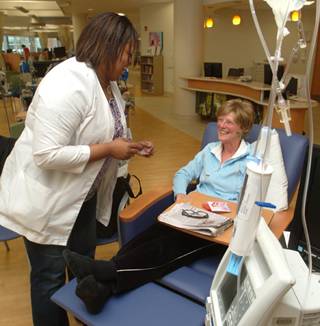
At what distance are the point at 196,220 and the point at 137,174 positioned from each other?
2605 millimetres

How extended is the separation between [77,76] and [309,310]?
0.99 metres

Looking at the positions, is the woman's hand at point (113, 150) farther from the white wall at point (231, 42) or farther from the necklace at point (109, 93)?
the white wall at point (231, 42)

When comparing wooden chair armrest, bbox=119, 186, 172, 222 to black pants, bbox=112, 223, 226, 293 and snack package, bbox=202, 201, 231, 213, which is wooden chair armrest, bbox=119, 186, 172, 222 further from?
snack package, bbox=202, 201, 231, 213

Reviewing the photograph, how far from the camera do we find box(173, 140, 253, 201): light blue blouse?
1925 millimetres

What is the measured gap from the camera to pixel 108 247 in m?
2.58

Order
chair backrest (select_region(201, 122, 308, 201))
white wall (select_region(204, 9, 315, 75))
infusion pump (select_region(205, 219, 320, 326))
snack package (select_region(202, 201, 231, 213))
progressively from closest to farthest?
infusion pump (select_region(205, 219, 320, 326)) < snack package (select_region(202, 201, 231, 213)) < chair backrest (select_region(201, 122, 308, 201)) < white wall (select_region(204, 9, 315, 75))

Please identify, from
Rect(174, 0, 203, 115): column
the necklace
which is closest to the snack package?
the necklace

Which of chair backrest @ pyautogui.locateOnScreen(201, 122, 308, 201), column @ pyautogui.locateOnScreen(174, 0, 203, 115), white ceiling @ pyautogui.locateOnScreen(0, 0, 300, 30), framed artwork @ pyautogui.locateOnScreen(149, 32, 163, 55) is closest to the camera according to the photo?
chair backrest @ pyautogui.locateOnScreen(201, 122, 308, 201)

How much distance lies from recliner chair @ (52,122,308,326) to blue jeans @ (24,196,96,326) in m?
0.11

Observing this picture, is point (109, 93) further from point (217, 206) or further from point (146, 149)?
point (217, 206)

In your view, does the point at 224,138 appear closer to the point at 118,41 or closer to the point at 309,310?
the point at 118,41

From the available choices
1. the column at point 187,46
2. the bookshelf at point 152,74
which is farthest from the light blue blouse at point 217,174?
the bookshelf at point 152,74

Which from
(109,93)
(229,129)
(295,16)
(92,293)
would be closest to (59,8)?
(229,129)

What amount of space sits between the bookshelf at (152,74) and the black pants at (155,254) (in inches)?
350
